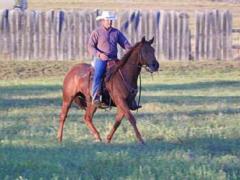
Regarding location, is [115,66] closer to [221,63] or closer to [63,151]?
[63,151]

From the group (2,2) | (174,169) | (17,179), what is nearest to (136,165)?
(174,169)

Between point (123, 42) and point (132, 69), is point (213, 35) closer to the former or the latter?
point (123, 42)

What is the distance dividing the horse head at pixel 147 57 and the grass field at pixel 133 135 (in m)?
1.23

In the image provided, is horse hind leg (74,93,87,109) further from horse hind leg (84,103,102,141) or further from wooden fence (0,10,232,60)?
wooden fence (0,10,232,60)

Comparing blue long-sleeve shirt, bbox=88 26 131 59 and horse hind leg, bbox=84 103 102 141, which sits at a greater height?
blue long-sleeve shirt, bbox=88 26 131 59

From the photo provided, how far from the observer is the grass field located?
12266 millimetres

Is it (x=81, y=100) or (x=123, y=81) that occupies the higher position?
(x=123, y=81)

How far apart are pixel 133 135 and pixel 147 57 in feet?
4.77

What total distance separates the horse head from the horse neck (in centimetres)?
18

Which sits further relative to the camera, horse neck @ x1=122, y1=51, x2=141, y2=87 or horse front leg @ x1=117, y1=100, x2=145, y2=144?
horse neck @ x1=122, y1=51, x2=141, y2=87

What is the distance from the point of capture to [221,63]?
3838cm

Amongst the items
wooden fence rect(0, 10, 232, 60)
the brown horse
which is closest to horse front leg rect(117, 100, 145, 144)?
the brown horse

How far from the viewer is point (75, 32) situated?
37906 millimetres

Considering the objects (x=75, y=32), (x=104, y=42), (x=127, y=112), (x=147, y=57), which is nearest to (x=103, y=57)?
(x=104, y=42)
